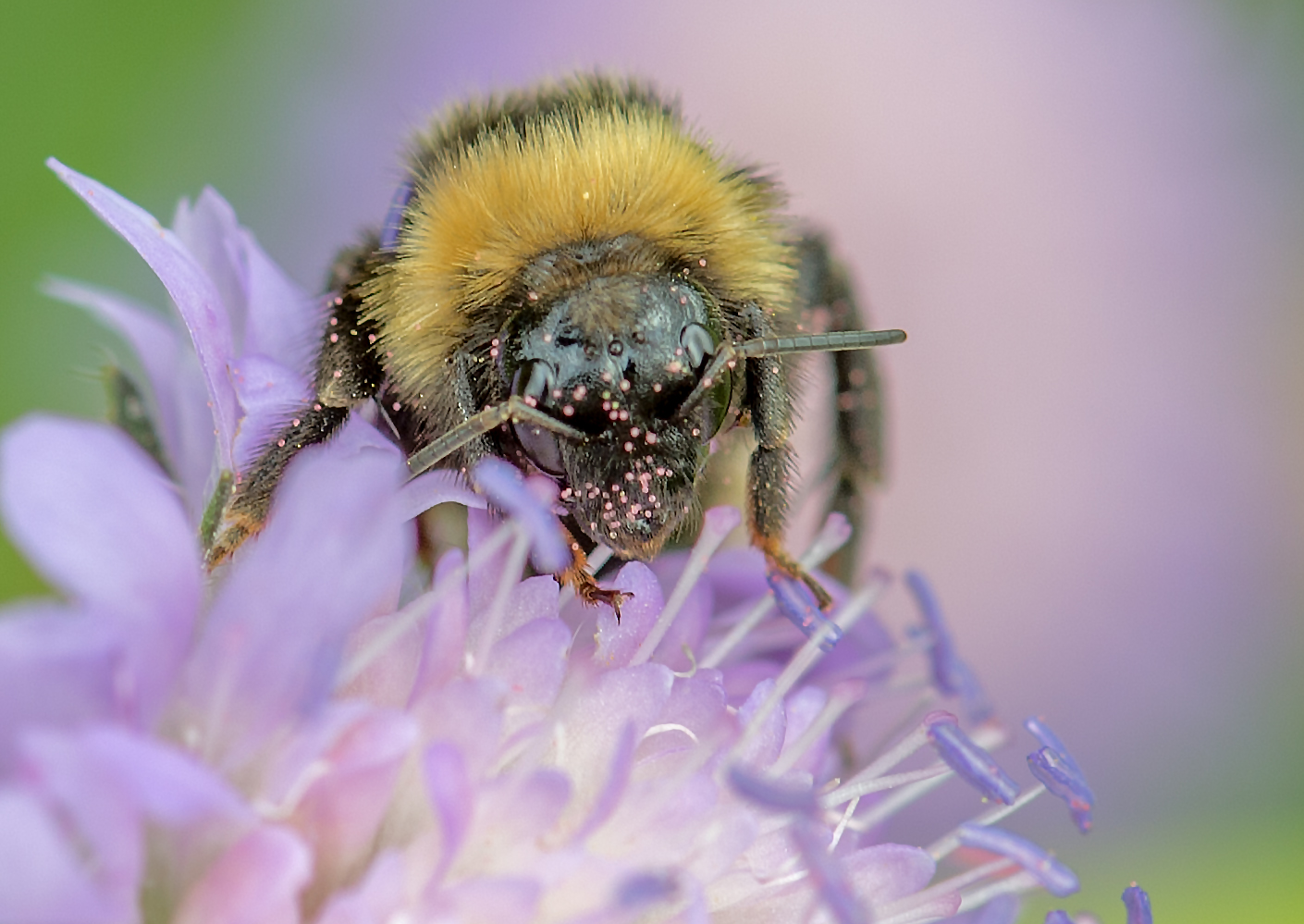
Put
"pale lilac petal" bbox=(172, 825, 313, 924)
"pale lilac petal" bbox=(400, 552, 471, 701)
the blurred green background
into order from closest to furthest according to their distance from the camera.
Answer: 1. "pale lilac petal" bbox=(172, 825, 313, 924)
2. "pale lilac petal" bbox=(400, 552, 471, 701)
3. the blurred green background

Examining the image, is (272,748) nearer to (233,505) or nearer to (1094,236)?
(233,505)

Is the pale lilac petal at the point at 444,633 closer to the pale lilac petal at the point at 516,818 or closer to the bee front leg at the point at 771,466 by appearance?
the pale lilac petal at the point at 516,818

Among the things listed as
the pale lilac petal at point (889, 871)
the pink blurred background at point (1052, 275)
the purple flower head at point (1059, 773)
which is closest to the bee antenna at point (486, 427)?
the pale lilac petal at point (889, 871)

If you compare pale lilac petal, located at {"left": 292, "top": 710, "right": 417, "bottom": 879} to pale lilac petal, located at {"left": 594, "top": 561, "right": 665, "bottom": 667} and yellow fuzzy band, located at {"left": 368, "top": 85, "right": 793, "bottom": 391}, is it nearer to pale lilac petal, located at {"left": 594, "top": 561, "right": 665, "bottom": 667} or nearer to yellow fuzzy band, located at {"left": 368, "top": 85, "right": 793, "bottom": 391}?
pale lilac petal, located at {"left": 594, "top": 561, "right": 665, "bottom": 667}

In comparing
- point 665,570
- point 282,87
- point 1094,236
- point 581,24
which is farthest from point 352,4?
point 665,570

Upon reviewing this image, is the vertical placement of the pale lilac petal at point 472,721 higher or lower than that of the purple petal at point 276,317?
lower

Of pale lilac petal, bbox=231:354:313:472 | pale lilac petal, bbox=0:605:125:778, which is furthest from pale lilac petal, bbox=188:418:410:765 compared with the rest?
pale lilac petal, bbox=231:354:313:472
